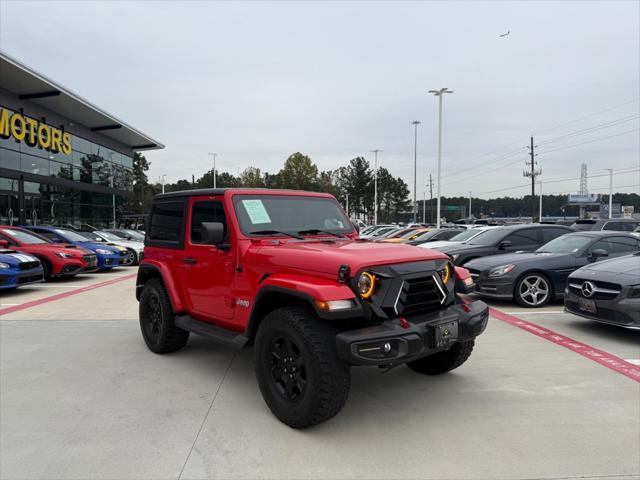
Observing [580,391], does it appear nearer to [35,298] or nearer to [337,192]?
[35,298]

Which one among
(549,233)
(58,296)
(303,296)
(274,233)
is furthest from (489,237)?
(58,296)

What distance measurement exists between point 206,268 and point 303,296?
1.56m

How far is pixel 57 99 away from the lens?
2283cm

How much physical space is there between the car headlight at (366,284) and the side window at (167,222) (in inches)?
96.5

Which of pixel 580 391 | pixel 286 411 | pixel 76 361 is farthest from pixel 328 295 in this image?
pixel 76 361

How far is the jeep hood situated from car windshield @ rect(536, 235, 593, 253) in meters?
5.80

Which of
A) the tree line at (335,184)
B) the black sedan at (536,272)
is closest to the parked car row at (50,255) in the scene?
the black sedan at (536,272)

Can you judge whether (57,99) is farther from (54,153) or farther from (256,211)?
(256,211)

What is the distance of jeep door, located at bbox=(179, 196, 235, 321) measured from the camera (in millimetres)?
4020

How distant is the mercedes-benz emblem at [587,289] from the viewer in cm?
573

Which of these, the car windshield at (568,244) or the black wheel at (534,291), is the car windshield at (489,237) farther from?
the black wheel at (534,291)

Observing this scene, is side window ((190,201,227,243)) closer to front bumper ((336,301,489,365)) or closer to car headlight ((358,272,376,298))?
car headlight ((358,272,376,298))

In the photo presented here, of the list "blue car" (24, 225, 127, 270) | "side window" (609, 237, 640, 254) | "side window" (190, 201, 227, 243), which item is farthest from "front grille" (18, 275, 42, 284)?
"side window" (609, 237, 640, 254)

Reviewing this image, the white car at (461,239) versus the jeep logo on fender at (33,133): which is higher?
the jeep logo on fender at (33,133)
